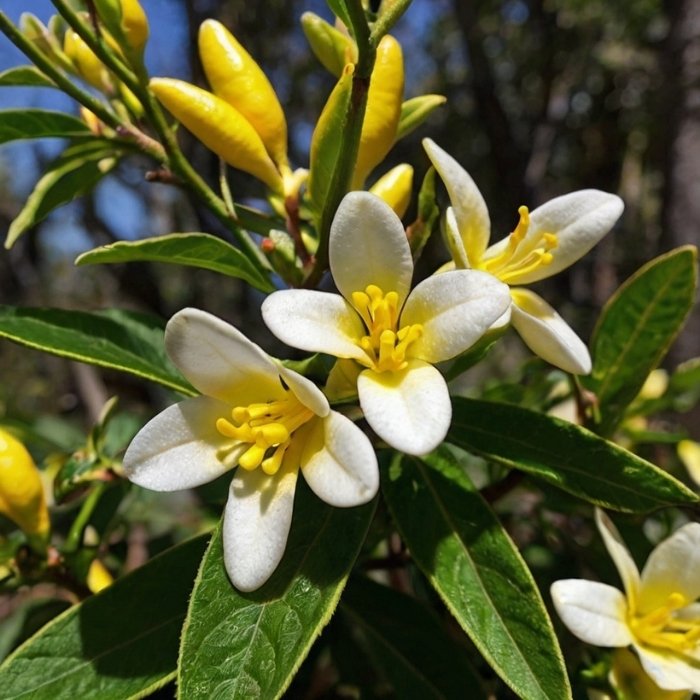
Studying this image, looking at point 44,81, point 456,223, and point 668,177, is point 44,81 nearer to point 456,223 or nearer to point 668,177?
point 456,223

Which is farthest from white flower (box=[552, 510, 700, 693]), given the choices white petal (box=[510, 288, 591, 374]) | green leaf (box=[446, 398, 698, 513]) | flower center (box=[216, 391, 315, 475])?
flower center (box=[216, 391, 315, 475])

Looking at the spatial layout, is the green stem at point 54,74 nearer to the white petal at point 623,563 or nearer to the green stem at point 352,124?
the green stem at point 352,124

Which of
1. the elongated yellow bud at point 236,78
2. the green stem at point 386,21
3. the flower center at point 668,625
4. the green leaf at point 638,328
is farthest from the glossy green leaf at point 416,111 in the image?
the flower center at point 668,625

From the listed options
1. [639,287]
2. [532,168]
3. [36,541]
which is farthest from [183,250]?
[532,168]

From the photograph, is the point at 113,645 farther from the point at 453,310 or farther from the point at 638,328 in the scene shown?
the point at 638,328

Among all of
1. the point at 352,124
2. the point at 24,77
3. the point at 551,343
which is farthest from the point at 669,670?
the point at 24,77
